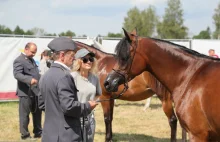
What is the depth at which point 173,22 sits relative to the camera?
50906 millimetres

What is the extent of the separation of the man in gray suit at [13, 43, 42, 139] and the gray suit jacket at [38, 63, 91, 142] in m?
3.58

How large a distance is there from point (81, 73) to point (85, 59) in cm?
32

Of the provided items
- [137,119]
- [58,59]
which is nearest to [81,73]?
[58,59]

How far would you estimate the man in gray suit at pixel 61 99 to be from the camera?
2.82 m

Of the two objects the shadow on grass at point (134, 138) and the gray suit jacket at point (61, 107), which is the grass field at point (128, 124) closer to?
the shadow on grass at point (134, 138)

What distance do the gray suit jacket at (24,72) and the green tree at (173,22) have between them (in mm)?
44843

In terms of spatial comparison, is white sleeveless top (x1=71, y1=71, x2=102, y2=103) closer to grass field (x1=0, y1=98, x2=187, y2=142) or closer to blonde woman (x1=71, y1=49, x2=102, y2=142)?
blonde woman (x1=71, y1=49, x2=102, y2=142)

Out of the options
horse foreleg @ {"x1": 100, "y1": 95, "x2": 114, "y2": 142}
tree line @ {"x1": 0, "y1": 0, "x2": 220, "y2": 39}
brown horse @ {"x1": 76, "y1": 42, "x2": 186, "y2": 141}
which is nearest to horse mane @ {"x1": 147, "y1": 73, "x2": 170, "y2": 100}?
brown horse @ {"x1": 76, "y1": 42, "x2": 186, "y2": 141}

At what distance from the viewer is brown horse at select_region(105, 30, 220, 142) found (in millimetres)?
3715

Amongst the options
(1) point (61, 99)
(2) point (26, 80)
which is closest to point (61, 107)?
(1) point (61, 99)

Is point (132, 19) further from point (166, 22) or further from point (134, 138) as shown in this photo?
point (134, 138)

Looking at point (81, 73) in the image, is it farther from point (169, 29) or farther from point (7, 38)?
point (169, 29)

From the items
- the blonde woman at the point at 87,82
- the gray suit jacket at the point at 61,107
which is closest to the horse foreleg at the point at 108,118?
the blonde woman at the point at 87,82

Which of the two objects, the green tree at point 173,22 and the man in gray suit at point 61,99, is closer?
the man in gray suit at point 61,99
